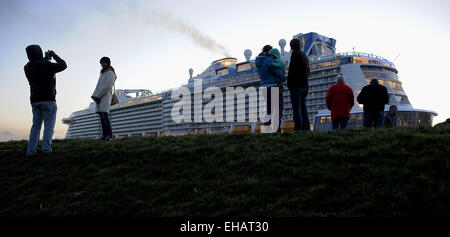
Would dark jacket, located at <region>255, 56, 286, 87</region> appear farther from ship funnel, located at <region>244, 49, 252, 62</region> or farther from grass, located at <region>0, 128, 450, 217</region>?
ship funnel, located at <region>244, 49, 252, 62</region>

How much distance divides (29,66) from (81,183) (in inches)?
148

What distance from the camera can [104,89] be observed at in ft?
34.7

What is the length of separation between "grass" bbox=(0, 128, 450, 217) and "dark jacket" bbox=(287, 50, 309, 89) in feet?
6.76

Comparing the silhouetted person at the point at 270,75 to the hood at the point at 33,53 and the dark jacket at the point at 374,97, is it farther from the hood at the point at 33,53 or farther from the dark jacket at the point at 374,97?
the hood at the point at 33,53

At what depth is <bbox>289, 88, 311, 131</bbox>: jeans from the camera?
9.56 m

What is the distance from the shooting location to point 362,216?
3662mm

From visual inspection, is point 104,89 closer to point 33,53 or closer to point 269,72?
point 33,53

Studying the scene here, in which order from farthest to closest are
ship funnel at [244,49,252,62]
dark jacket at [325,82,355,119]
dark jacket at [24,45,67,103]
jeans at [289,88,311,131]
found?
1. ship funnel at [244,49,252,62]
2. dark jacket at [325,82,355,119]
3. jeans at [289,88,311,131]
4. dark jacket at [24,45,67,103]

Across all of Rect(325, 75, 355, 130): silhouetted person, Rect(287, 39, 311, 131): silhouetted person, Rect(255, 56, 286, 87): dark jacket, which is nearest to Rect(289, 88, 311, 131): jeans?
Rect(287, 39, 311, 131): silhouetted person

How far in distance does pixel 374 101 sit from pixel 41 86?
10.3 m

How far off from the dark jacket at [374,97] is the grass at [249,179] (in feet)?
12.7
